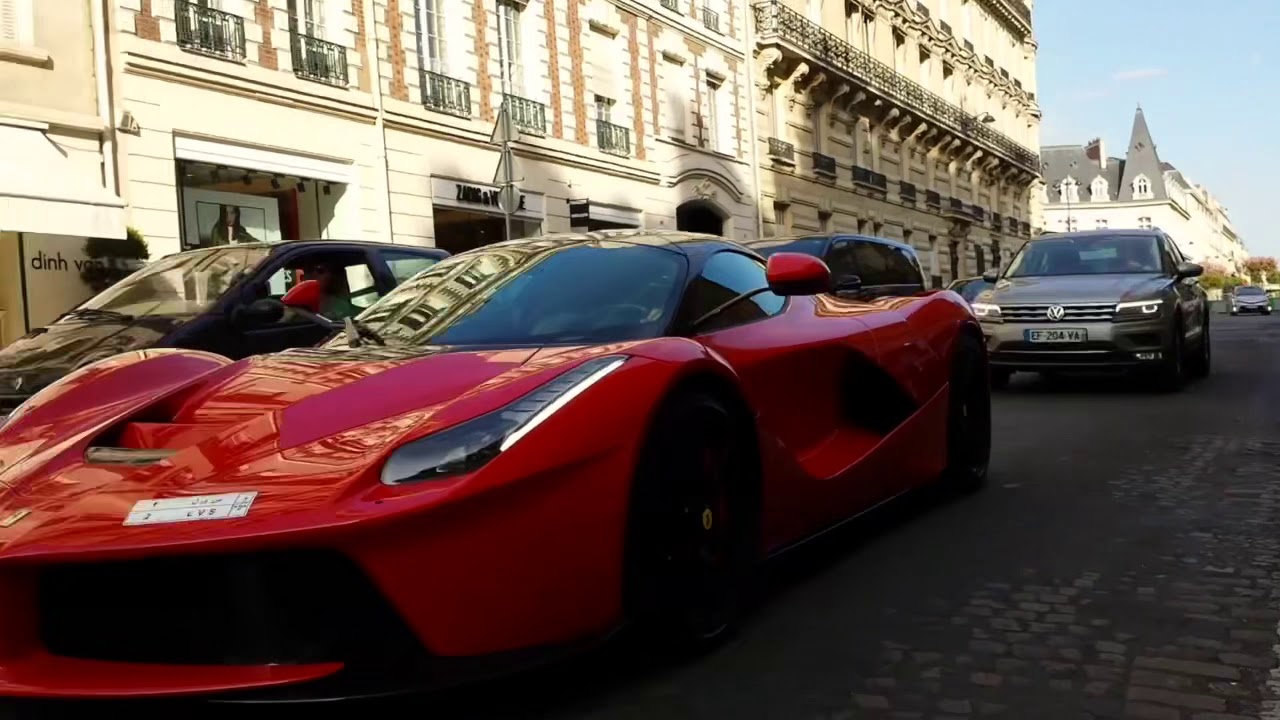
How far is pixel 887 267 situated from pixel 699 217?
18050 mm

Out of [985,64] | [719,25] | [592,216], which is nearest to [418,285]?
[592,216]

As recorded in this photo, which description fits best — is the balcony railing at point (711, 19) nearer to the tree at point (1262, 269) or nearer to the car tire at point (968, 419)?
the car tire at point (968, 419)

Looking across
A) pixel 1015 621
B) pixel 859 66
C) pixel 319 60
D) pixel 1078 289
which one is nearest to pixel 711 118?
pixel 859 66

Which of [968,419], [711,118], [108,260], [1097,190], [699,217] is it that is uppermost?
[1097,190]

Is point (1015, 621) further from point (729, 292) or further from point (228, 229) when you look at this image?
point (228, 229)

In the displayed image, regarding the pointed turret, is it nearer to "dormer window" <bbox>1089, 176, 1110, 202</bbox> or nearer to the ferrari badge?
"dormer window" <bbox>1089, 176, 1110, 202</bbox>

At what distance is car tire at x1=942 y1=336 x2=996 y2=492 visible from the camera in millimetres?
5176

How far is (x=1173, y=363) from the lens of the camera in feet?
32.9

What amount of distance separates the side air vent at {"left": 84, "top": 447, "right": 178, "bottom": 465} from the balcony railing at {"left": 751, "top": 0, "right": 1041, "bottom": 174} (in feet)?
83.3

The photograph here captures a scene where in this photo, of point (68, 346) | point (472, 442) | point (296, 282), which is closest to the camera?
point (472, 442)

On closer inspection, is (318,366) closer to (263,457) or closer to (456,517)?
(263,457)

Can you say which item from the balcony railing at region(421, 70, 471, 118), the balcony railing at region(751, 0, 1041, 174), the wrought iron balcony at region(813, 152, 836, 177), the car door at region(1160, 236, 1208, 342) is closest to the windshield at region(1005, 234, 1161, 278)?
the car door at region(1160, 236, 1208, 342)

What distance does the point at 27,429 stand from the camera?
10.5 ft

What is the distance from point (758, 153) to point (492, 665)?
25.1 meters
